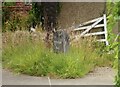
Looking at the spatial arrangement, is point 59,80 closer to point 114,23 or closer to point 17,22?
point 114,23

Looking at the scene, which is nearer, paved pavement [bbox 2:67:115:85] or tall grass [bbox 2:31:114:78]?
paved pavement [bbox 2:67:115:85]

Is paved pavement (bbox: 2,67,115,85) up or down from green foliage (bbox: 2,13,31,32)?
down

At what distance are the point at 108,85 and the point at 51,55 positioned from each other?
1881 millimetres

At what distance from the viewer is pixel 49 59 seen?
332 inches

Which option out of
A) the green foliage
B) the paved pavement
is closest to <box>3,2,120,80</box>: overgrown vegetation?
the paved pavement

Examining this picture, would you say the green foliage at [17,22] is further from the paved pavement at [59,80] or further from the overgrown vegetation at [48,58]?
the paved pavement at [59,80]

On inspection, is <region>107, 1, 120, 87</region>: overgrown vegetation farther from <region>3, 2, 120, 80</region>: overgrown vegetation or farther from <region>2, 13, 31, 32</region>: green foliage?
<region>2, 13, 31, 32</region>: green foliage

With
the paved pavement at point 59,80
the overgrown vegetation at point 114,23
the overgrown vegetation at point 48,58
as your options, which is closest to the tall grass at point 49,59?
the overgrown vegetation at point 48,58

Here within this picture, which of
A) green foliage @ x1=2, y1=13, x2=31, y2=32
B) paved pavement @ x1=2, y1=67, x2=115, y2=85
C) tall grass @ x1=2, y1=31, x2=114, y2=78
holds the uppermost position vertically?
green foliage @ x1=2, y1=13, x2=31, y2=32

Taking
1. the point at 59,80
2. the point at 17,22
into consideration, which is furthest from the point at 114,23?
the point at 17,22

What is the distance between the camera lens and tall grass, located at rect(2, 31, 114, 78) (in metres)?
8.14

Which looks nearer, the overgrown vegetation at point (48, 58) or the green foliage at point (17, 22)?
the overgrown vegetation at point (48, 58)

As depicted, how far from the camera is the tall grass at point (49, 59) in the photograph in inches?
320

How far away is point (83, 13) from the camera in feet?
44.6
